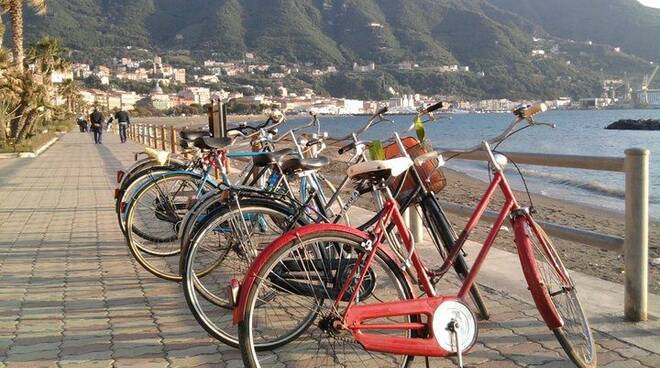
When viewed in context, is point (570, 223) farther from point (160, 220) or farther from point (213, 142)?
point (213, 142)

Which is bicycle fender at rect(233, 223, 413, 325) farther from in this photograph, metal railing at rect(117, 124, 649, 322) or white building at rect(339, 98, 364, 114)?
white building at rect(339, 98, 364, 114)

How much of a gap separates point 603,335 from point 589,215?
11180mm

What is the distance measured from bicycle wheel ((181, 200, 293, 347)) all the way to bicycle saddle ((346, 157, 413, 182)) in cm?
71

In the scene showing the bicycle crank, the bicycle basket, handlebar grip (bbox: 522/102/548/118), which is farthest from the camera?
the bicycle basket

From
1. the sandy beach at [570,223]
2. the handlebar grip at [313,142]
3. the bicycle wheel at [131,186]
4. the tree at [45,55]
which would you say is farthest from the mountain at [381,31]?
the handlebar grip at [313,142]

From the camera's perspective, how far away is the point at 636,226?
3770 mm

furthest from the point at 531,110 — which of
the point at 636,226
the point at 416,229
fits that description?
the point at 416,229

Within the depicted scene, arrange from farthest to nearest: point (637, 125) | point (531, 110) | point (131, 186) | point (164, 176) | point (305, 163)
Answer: point (637, 125), point (131, 186), point (164, 176), point (305, 163), point (531, 110)

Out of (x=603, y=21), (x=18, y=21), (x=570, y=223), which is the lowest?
(x=570, y=223)

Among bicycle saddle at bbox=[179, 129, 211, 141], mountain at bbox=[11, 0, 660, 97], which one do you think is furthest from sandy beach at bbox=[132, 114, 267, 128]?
mountain at bbox=[11, 0, 660, 97]

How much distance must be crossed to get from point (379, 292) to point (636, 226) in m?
1.61

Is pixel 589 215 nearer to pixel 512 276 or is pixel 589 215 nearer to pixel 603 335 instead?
pixel 512 276

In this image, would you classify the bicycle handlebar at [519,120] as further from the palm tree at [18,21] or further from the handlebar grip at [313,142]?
the palm tree at [18,21]

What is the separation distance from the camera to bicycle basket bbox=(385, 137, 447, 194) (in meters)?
3.71
